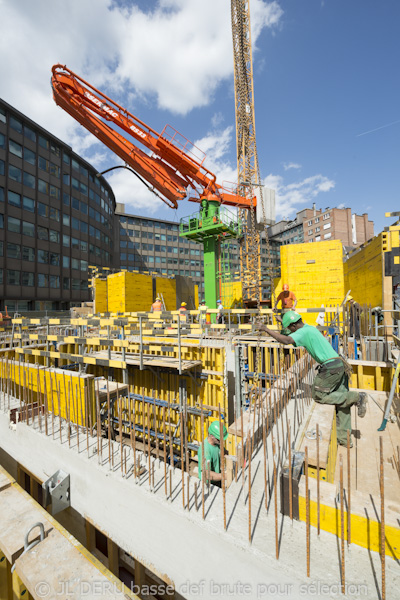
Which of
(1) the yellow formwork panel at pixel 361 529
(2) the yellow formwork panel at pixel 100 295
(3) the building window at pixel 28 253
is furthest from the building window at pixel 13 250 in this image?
(1) the yellow formwork panel at pixel 361 529

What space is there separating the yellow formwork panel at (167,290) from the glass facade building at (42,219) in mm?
17340

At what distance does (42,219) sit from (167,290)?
20226 mm

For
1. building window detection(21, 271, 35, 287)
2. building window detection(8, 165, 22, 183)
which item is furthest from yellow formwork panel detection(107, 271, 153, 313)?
building window detection(8, 165, 22, 183)

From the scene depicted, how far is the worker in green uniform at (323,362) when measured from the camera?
3920 millimetres

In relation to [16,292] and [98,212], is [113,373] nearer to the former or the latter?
[16,292]

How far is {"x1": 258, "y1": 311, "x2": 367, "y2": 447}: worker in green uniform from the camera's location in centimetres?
392

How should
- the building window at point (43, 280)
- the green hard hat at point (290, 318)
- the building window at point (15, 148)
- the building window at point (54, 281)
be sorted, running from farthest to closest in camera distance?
1. the building window at point (54, 281)
2. the building window at point (43, 280)
3. the building window at point (15, 148)
4. the green hard hat at point (290, 318)

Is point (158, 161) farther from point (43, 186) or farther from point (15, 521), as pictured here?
point (43, 186)

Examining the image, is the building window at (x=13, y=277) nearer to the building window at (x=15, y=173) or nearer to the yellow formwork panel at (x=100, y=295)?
the building window at (x=15, y=173)

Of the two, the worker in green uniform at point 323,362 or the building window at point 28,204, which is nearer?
the worker in green uniform at point 323,362

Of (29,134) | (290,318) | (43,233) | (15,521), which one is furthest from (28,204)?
(290,318)

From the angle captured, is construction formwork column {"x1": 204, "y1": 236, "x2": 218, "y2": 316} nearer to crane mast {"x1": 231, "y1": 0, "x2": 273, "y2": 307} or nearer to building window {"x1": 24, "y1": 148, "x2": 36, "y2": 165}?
crane mast {"x1": 231, "y1": 0, "x2": 273, "y2": 307}

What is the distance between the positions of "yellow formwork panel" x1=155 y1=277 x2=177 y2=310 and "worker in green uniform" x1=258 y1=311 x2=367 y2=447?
58.2ft

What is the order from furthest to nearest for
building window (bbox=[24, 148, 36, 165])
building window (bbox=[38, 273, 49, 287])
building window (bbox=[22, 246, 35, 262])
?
building window (bbox=[38, 273, 49, 287]) → building window (bbox=[24, 148, 36, 165]) → building window (bbox=[22, 246, 35, 262])
